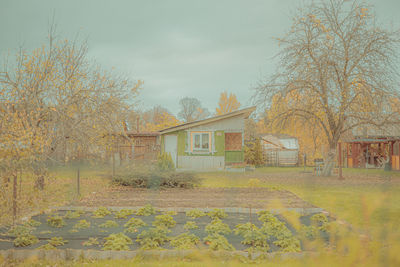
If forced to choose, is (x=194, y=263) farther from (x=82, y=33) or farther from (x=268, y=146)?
(x=268, y=146)

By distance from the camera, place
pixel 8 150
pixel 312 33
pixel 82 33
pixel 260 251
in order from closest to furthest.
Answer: pixel 260 251 < pixel 8 150 < pixel 82 33 < pixel 312 33

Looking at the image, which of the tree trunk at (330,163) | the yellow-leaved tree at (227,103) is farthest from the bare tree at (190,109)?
the tree trunk at (330,163)

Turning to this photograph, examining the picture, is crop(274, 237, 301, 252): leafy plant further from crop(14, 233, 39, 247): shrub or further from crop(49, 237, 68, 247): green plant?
crop(14, 233, 39, 247): shrub

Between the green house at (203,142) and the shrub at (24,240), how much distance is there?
54.3ft

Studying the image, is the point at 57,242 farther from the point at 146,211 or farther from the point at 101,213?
the point at 146,211

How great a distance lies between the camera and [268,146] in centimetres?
3466

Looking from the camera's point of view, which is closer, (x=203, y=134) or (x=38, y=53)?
(x=38, y=53)

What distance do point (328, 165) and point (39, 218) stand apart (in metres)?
15.3

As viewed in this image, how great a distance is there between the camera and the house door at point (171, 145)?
2298cm

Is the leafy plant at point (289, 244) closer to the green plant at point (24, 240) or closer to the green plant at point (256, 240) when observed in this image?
the green plant at point (256, 240)

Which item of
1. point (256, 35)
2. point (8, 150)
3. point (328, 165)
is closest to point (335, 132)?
point (328, 165)

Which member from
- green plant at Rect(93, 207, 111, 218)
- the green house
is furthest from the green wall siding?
green plant at Rect(93, 207, 111, 218)

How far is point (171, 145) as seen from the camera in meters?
23.2

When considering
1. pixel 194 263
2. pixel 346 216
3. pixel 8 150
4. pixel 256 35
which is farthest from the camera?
pixel 256 35
